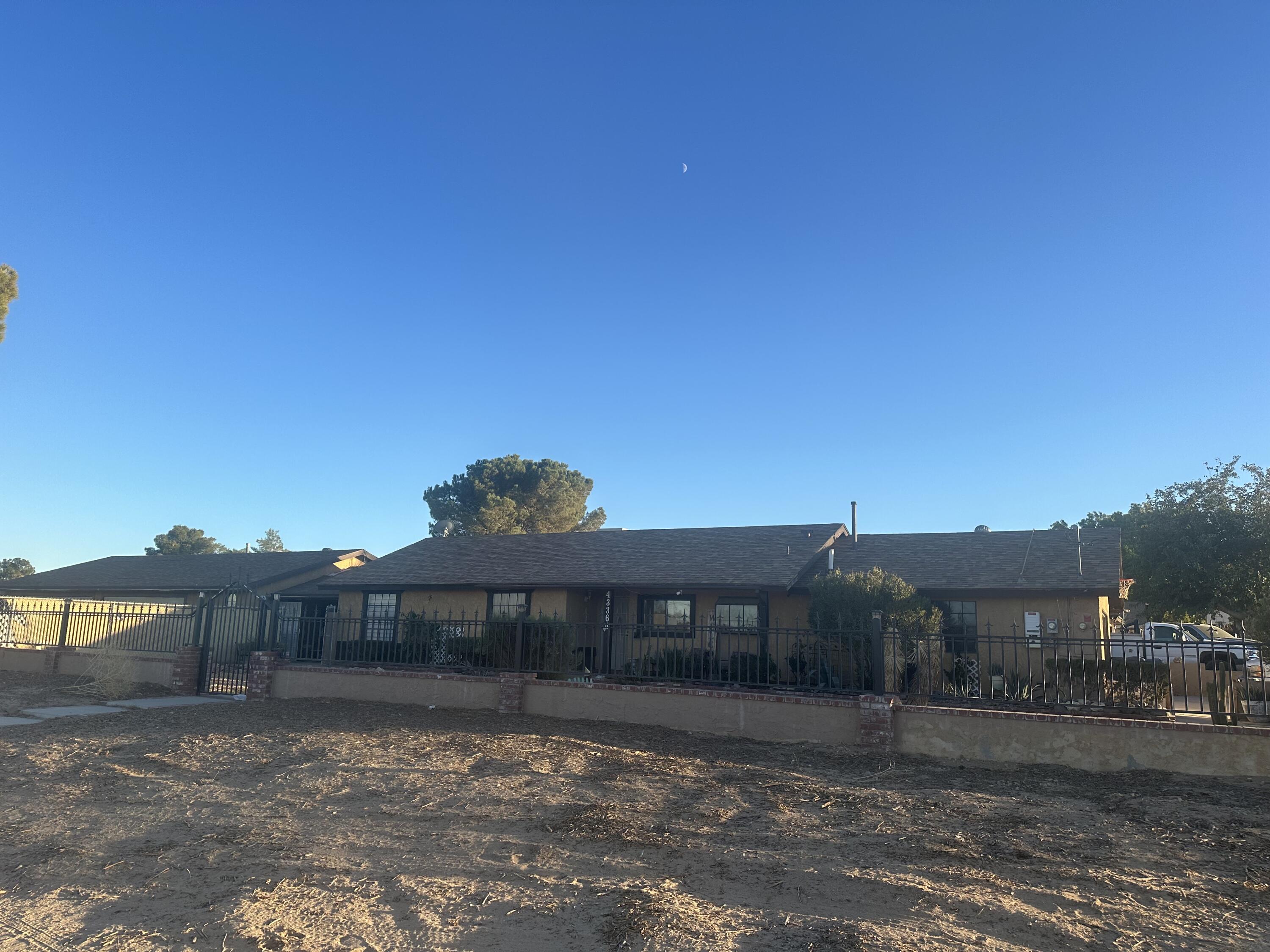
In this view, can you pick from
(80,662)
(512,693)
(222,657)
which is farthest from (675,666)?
(80,662)

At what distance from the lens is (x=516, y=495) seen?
45938mm

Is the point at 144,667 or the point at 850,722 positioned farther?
the point at 144,667

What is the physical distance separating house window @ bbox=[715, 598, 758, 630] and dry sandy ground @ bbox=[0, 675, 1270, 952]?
35.1ft

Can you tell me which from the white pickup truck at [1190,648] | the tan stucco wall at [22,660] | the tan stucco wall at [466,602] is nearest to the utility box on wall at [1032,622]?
the white pickup truck at [1190,648]

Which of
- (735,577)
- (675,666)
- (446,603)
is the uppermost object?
(735,577)

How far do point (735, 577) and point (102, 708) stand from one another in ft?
41.7

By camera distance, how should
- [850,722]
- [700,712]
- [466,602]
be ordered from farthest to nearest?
[466,602] → [700,712] → [850,722]

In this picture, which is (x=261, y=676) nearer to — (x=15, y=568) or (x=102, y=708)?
(x=102, y=708)

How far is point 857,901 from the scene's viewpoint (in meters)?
4.93

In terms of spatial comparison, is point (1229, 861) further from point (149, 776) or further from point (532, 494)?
point (532, 494)

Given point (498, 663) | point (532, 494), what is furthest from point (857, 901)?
point (532, 494)

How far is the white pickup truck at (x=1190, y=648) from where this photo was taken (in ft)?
31.7

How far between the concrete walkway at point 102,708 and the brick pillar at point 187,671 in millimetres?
640

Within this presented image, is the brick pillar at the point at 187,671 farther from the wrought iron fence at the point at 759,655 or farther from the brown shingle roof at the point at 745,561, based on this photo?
the brown shingle roof at the point at 745,561
